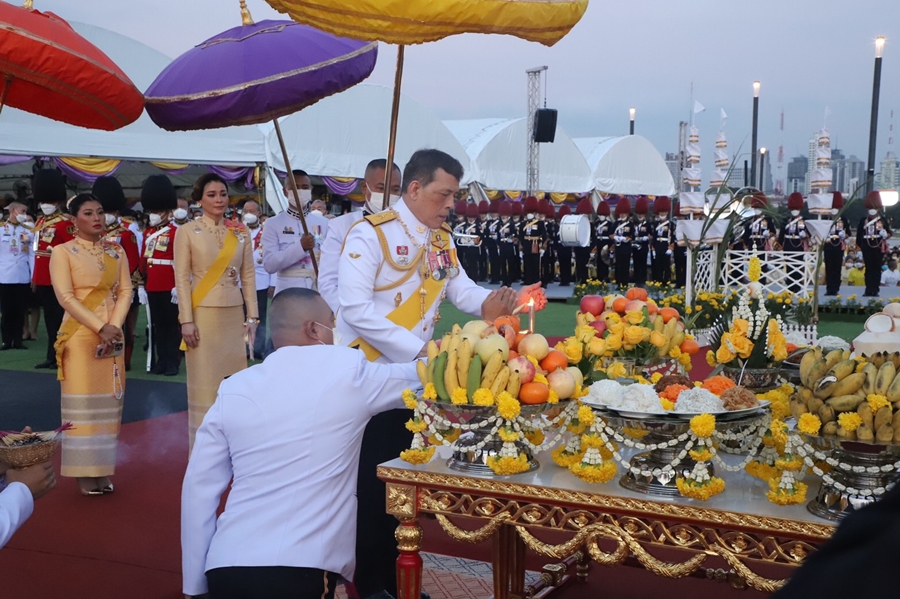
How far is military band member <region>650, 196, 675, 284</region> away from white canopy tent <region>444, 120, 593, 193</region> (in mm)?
10558

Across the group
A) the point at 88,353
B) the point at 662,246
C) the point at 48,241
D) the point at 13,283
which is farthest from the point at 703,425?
the point at 662,246

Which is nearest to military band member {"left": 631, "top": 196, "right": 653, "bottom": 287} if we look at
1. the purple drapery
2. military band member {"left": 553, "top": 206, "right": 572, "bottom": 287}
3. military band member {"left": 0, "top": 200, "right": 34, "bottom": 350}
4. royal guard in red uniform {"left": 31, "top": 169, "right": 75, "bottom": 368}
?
military band member {"left": 553, "top": 206, "right": 572, "bottom": 287}

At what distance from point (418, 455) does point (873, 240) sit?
14018mm

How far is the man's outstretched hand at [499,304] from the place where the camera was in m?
3.17

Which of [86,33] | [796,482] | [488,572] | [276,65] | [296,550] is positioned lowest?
[488,572]

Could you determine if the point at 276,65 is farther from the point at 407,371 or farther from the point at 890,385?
the point at 890,385

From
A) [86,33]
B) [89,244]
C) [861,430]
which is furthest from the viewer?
[86,33]

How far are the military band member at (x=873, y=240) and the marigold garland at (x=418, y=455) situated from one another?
1328cm

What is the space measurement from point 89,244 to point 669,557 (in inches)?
127

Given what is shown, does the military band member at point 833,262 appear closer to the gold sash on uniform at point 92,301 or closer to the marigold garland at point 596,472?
the gold sash on uniform at point 92,301

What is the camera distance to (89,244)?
4773 millimetres

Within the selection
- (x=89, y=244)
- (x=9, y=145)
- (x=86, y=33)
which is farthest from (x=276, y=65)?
(x=86, y=33)

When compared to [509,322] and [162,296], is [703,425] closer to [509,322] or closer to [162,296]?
[509,322]

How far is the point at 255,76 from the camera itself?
380 cm
